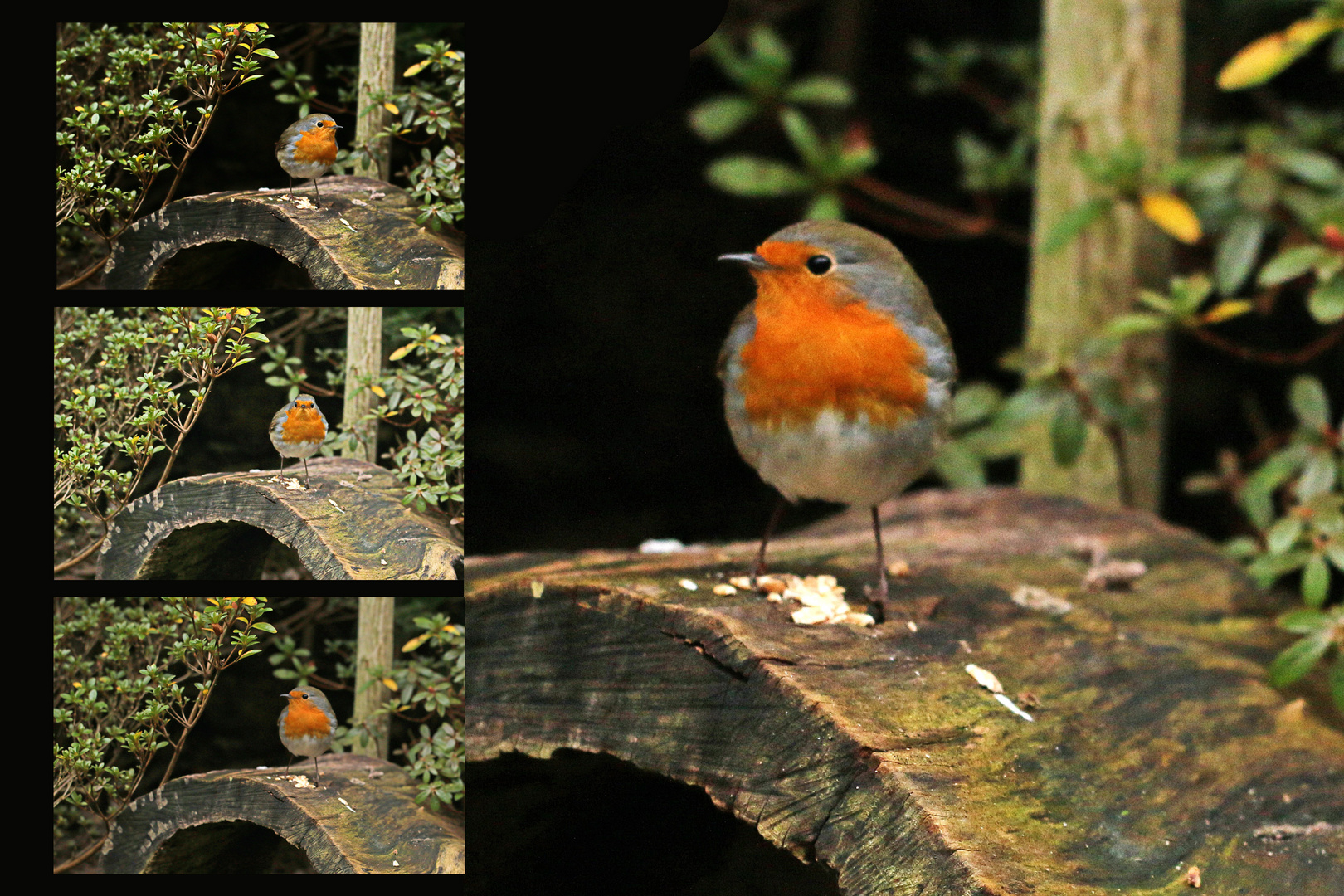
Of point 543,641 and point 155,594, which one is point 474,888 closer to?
point 543,641

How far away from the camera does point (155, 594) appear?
1654 millimetres

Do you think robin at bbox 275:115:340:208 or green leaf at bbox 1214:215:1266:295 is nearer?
robin at bbox 275:115:340:208

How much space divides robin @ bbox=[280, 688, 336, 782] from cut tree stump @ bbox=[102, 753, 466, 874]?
3cm

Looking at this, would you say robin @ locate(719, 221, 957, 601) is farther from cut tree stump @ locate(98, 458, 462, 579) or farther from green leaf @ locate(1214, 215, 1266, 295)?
green leaf @ locate(1214, 215, 1266, 295)

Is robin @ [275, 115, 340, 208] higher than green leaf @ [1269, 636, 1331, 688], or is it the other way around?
robin @ [275, 115, 340, 208]

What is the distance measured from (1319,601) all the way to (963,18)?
2407 mm

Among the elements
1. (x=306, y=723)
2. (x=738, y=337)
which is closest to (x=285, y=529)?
(x=306, y=723)

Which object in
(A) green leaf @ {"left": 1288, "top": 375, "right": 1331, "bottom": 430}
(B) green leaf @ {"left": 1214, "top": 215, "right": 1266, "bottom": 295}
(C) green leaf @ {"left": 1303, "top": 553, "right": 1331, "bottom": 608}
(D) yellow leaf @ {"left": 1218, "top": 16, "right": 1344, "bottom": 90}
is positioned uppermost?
(D) yellow leaf @ {"left": 1218, "top": 16, "right": 1344, "bottom": 90}

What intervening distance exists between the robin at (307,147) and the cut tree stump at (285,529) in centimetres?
41

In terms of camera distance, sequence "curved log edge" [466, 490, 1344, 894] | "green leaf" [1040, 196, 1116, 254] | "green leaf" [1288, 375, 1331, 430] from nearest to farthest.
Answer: "curved log edge" [466, 490, 1344, 894] < "green leaf" [1288, 375, 1331, 430] < "green leaf" [1040, 196, 1116, 254]

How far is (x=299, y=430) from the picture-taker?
163 centimetres

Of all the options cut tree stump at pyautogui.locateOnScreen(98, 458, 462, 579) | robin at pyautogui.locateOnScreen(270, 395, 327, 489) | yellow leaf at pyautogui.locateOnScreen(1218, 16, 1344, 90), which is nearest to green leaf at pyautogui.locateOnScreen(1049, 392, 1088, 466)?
yellow leaf at pyautogui.locateOnScreen(1218, 16, 1344, 90)

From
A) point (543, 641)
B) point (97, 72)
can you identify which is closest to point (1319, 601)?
point (543, 641)

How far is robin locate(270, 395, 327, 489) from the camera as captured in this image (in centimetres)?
163
